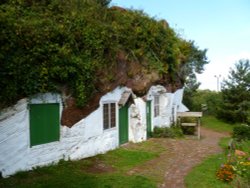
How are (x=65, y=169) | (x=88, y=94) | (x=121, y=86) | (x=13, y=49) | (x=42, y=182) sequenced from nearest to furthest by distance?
(x=42, y=182) → (x=13, y=49) → (x=65, y=169) → (x=88, y=94) → (x=121, y=86)

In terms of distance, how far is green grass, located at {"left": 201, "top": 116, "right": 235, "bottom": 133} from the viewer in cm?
3155

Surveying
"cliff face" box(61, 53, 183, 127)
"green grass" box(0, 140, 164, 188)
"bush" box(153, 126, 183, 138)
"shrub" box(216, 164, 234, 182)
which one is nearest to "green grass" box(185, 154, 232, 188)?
"shrub" box(216, 164, 234, 182)

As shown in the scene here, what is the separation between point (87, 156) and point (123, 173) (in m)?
2.78

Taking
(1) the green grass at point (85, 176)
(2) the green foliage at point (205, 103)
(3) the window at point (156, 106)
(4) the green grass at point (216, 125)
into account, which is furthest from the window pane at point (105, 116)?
(2) the green foliage at point (205, 103)

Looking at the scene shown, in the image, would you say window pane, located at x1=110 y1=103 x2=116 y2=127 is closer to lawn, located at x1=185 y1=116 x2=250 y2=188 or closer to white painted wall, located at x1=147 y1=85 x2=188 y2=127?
white painted wall, located at x1=147 y1=85 x2=188 y2=127

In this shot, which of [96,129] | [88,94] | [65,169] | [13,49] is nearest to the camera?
[13,49]

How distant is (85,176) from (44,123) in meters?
2.39

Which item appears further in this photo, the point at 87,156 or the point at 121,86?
the point at 121,86

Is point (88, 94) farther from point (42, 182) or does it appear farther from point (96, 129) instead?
point (42, 182)

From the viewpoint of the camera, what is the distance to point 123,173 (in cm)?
1200

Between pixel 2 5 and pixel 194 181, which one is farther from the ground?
pixel 2 5

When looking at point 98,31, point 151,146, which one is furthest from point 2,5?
point 151,146

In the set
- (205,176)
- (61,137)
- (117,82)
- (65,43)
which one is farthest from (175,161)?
(65,43)

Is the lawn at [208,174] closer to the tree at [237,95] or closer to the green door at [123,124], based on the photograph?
the green door at [123,124]
